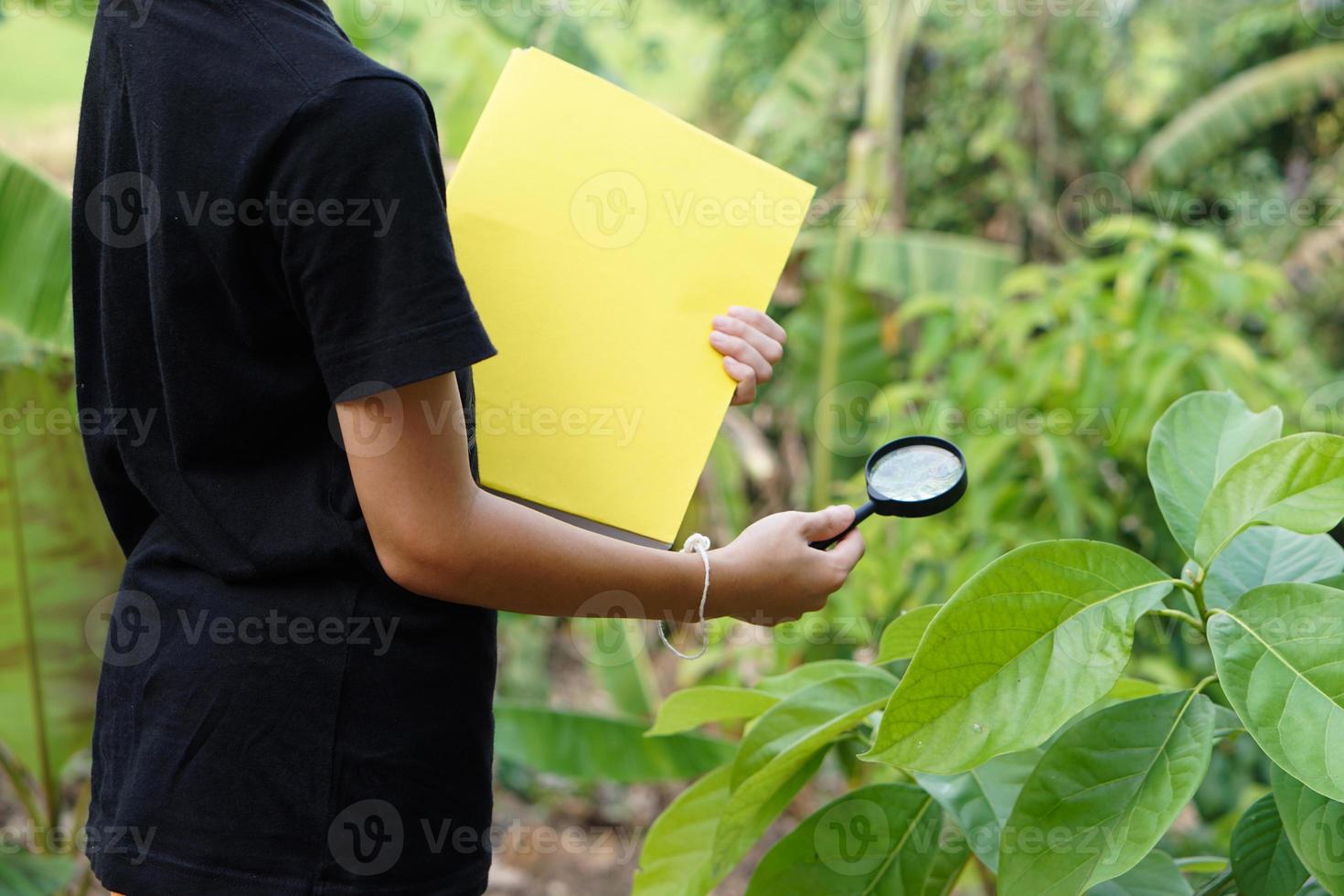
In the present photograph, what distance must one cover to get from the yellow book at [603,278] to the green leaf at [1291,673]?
0.38m

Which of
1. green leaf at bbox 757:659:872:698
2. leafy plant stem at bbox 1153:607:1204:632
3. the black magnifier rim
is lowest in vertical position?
green leaf at bbox 757:659:872:698

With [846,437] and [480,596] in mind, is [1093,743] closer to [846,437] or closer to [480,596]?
[480,596]

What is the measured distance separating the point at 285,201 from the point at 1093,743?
608 millimetres

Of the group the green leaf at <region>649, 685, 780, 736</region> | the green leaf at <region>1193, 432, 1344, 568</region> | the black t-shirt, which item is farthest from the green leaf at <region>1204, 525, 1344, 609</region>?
the black t-shirt

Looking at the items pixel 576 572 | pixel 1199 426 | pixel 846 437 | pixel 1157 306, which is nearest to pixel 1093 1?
pixel 846 437

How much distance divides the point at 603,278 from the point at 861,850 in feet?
1.57

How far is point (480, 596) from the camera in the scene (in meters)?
0.75

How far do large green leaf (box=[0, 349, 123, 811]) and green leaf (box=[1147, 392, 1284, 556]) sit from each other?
1.68 m

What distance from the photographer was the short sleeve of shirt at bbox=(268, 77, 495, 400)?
674 mm

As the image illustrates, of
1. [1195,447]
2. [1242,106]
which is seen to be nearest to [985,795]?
[1195,447]

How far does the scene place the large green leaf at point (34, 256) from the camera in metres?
1.93

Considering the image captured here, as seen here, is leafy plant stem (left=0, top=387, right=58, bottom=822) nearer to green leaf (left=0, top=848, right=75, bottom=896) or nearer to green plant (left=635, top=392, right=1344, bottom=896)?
green leaf (left=0, top=848, right=75, bottom=896)

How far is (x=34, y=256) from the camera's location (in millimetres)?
1954

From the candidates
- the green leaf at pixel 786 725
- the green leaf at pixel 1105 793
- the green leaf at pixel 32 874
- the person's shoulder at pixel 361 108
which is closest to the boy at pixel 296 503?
the person's shoulder at pixel 361 108
